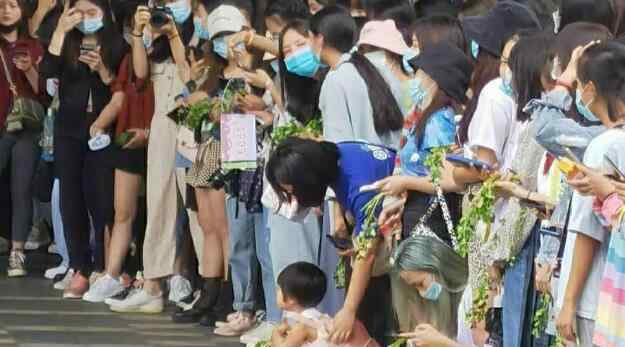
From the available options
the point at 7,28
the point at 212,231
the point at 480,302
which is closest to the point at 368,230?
the point at 480,302

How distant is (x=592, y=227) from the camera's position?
5.02 metres

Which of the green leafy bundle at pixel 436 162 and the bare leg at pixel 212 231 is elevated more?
the green leafy bundle at pixel 436 162

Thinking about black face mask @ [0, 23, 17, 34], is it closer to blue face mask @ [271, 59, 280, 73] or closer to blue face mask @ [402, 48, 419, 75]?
blue face mask @ [271, 59, 280, 73]

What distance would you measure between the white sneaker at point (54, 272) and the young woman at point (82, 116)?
1.31ft

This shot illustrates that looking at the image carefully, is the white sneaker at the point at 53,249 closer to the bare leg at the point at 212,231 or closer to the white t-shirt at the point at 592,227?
the bare leg at the point at 212,231

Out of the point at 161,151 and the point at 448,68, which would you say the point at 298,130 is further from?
the point at 161,151

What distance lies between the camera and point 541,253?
18.1 ft

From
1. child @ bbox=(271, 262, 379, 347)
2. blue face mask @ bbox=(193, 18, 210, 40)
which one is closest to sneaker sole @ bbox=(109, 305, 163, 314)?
blue face mask @ bbox=(193, 18, 210, 40)

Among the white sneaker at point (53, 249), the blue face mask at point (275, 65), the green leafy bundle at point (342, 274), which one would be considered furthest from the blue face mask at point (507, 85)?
the white sneaker at point (53, 249)

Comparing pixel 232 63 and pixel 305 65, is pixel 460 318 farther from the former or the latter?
pixel 232 63

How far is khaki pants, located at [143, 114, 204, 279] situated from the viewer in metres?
9.25

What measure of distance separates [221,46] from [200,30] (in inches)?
16.4

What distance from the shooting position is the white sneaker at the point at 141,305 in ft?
30.6

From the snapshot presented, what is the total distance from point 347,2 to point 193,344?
202cm
